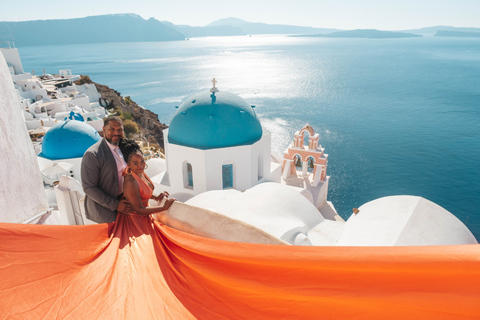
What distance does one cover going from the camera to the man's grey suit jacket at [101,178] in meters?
3.52

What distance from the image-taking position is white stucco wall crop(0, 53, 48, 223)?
422cm

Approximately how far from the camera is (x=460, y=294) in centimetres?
199

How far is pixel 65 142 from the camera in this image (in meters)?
15.4

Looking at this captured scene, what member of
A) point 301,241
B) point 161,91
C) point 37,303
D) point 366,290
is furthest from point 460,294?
point 161,91

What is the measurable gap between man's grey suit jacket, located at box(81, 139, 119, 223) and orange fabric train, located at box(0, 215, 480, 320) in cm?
71

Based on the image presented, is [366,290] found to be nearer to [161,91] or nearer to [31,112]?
[31,112]

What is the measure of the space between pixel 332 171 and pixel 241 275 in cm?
3029

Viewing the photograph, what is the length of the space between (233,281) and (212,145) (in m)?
8.22

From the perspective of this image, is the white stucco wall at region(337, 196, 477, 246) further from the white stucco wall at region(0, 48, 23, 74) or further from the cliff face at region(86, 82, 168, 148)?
the white stucco wall at region(0, 48, 23, 74)

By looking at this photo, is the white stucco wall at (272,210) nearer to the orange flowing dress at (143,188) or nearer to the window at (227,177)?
the window at (227,177)

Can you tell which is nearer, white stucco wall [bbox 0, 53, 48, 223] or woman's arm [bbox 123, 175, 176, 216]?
woman's arm [bbox 123, 175, 176, 216]

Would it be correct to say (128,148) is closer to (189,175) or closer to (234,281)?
(234,281)

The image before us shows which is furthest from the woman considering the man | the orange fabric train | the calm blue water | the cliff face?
the cliff face

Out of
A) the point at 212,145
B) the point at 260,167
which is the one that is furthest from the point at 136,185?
the point at 260,167
